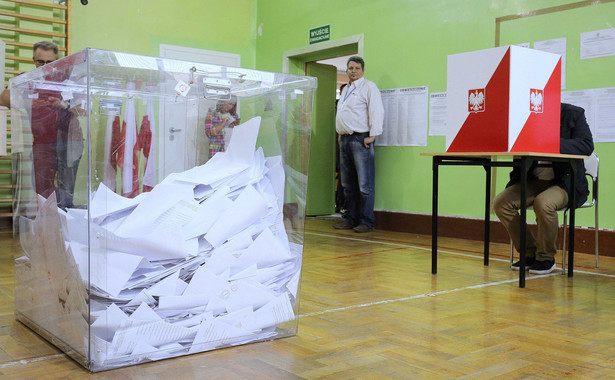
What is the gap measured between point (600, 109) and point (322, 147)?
10.1ft

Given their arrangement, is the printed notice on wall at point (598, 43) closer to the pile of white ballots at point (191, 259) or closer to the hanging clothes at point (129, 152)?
the pile of white ballots at point (191, 259)

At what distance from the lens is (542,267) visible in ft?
10.4

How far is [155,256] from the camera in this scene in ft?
5.09

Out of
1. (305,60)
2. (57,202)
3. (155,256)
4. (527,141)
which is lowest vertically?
(155,256)

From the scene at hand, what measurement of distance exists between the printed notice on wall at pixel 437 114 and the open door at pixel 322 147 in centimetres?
167

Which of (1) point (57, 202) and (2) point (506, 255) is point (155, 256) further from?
(2) point (506, 255)

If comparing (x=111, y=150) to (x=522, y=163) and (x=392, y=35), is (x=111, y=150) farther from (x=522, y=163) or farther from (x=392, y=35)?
(x=392, y=35)

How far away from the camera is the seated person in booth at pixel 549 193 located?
3.03 m

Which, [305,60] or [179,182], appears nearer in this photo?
[179,182]

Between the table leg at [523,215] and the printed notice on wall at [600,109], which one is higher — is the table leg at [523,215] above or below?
below

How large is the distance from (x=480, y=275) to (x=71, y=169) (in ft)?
7.05

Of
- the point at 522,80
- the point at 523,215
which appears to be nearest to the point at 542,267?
the point at 523,215

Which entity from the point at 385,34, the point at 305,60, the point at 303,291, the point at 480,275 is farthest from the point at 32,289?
the point at 305,60

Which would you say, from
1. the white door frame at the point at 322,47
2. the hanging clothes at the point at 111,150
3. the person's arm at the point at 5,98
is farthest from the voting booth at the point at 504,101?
the white door frame at the point at 322,47
